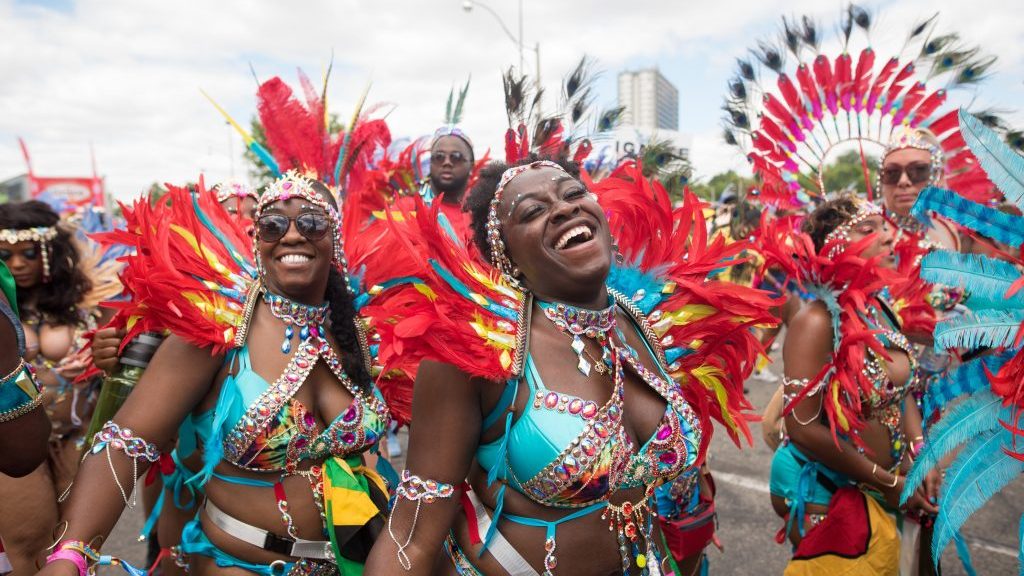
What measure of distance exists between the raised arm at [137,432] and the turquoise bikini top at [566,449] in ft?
3.49

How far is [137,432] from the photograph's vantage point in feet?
6.97

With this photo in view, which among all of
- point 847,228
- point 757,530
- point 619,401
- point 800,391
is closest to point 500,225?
point 619,401

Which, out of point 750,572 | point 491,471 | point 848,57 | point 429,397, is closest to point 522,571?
point 491,471

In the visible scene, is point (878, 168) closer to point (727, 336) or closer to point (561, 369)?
point (727, 336)

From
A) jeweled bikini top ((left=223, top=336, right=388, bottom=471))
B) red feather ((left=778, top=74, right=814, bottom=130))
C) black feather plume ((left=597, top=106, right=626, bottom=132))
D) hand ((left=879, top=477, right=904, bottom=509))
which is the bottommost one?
hand ((left=879, top=477, right=904, bottom=509))

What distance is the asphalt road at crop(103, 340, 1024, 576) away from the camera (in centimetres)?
411

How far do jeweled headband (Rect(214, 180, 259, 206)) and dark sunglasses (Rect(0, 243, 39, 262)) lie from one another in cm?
133

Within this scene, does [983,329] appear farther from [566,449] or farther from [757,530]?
[757,530]

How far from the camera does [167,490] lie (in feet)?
10.1

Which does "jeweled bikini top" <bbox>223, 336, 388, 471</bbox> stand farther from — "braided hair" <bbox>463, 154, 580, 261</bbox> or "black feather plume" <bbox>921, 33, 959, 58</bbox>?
"black feather plume" <bbox>921, 33, 959, 58</bbox>

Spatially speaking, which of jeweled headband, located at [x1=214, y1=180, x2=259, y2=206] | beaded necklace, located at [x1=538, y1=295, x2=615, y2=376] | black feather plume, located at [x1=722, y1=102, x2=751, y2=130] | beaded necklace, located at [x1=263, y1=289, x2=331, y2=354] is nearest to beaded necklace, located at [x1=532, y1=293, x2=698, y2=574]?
beaded necklace, located at [x1=538, y1=295, x2=615, y2=376]

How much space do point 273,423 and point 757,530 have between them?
364 centimetres

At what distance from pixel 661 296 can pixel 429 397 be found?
892mm

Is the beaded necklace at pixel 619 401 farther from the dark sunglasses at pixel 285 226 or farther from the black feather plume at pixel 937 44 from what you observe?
the black feather plume at pixel 937 44
